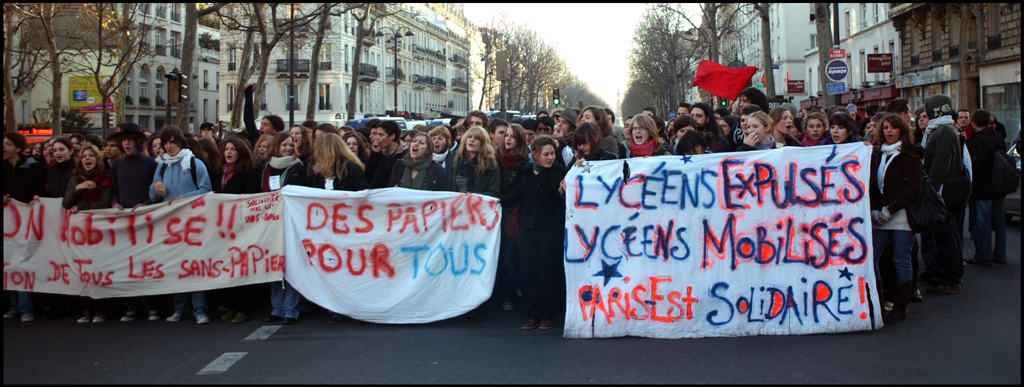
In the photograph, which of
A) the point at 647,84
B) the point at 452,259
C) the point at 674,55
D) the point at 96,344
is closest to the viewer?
the point at 96,344

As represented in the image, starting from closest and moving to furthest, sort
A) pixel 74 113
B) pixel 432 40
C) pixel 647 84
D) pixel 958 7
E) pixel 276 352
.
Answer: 1. pixel 276 352
2. pixel 958 7
3. pixel 74 113
4. pixel 647 84
5. pixel 432 40

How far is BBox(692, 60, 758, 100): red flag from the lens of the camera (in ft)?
39.4

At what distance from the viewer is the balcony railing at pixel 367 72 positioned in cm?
7012

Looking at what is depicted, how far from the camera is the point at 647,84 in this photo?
76.2 meters

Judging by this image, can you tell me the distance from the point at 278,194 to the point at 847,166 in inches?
177

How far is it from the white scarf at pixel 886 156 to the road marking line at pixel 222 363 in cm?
490

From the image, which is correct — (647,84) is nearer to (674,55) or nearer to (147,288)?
(674,55)

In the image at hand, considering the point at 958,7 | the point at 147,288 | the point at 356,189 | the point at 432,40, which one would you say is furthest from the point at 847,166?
the point at 432,40

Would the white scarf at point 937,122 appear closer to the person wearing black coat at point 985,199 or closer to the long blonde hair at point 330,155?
the person wearing black coat at point 985,199

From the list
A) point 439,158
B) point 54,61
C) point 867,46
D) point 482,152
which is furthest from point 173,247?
point 867,46

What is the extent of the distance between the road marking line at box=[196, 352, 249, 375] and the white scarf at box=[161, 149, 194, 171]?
218cm

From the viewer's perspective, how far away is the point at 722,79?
39.8 ft

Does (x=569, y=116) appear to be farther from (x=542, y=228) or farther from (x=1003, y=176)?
(x=1003, y=176)

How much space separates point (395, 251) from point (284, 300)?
43.1 inches
